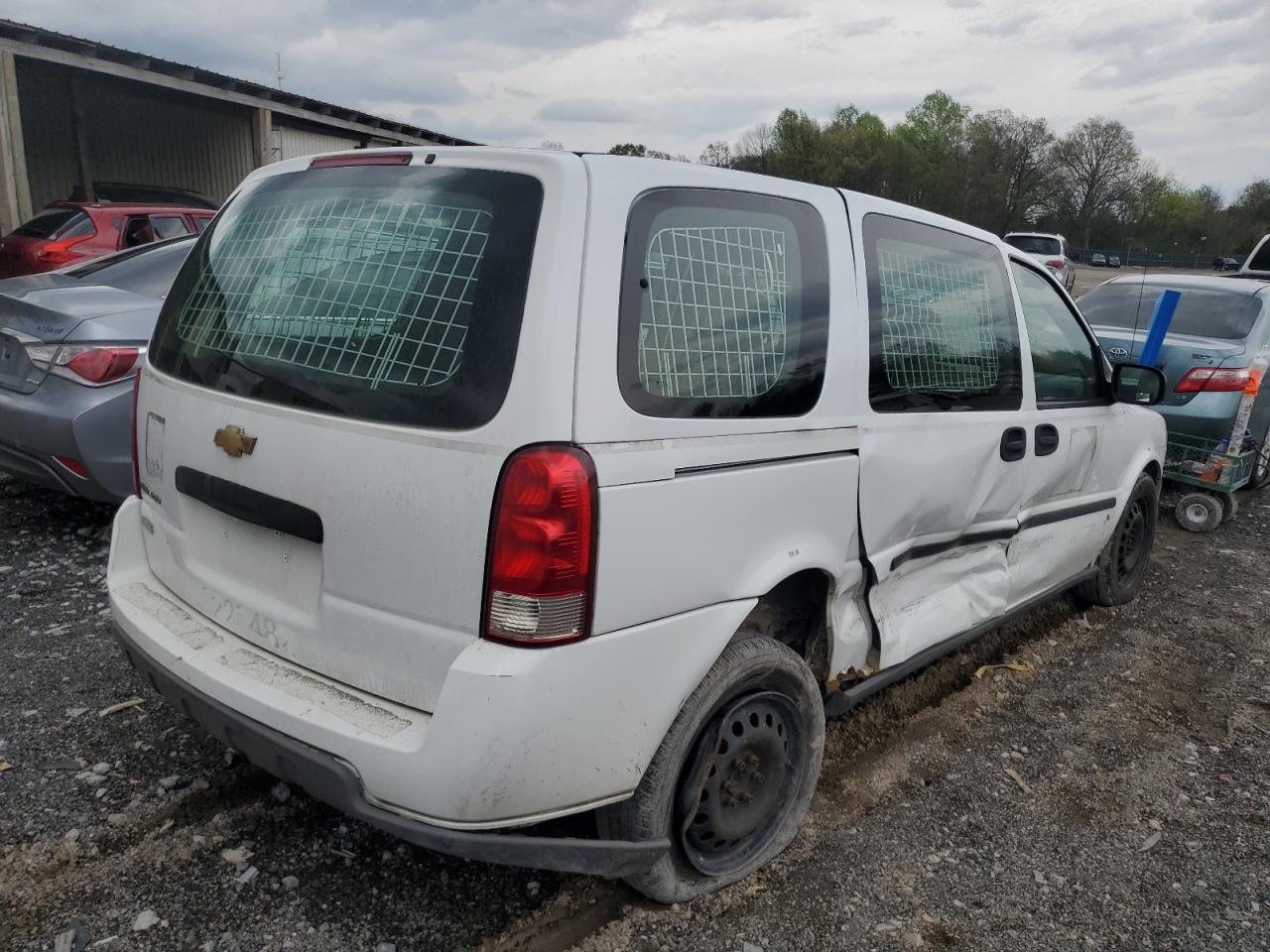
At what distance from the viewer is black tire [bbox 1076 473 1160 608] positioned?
4742mm

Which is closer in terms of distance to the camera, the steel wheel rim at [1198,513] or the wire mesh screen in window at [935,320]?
the wire mesh screen in window at [935,320]

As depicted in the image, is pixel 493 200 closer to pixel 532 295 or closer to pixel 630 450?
pixel 532 295

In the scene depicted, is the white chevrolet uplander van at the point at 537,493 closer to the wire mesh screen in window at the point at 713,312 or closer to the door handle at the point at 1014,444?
the wire mesh screen in window at the point at 713,312

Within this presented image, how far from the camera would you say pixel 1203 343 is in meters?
6.63

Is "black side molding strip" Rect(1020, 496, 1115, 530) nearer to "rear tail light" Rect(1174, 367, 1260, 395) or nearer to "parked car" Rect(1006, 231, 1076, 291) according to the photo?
A: "rear tail light" Rect(1174, 367, 1260, 395)

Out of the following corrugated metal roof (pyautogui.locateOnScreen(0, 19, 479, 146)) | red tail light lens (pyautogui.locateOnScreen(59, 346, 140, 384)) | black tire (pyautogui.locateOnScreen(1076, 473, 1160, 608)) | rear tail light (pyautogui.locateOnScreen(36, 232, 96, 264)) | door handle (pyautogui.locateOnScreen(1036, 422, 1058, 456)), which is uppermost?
corrugated metal roof (pyautogui.locateOnScreen(0, 19, 479, 146))

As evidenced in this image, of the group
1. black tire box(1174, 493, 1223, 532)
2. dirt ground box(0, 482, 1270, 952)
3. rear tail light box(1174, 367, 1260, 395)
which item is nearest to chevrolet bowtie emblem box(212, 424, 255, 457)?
dirt ground box(0, 482, 1270, 952)

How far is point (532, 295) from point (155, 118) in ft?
70.5

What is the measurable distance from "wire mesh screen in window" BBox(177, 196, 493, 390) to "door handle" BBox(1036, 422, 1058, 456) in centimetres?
249

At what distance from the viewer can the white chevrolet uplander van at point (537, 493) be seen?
1.94 meters

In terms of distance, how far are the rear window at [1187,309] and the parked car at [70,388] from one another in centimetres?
648

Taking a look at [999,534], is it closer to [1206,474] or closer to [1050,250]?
[1206,474]

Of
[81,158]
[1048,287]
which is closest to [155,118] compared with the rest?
[81,158]

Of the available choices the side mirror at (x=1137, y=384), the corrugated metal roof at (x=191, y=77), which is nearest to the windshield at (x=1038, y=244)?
the corrugated metal roof at (x=191, y=77)
